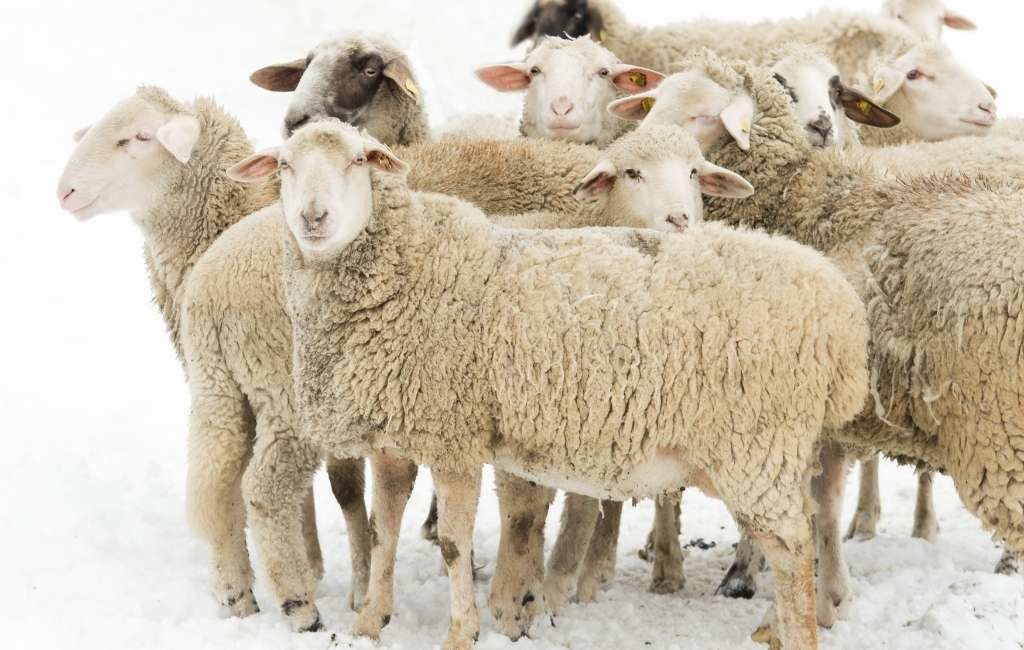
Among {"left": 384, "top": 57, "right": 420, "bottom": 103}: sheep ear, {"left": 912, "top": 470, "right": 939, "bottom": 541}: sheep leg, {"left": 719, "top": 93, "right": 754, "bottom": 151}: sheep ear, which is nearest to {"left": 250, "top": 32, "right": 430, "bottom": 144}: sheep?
{"left": 384, "top": 57, "right": 420, "bottom": 103}: sheep ear

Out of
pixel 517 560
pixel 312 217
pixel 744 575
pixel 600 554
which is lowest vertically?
pixel 744 575

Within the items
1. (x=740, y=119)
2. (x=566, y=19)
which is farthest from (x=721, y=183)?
(x=566, y=19)

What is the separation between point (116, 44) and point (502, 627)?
32.5ft

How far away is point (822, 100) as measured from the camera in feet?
18.8

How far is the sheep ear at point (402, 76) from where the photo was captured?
20.5ft

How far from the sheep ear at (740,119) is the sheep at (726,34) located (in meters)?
1.76

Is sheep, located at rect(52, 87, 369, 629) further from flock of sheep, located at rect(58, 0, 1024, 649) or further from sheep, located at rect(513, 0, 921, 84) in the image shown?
sheep, located at rect(513, 0, 921, 84)

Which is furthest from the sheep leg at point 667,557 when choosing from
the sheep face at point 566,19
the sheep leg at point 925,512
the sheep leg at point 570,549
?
the sheep face at point 566,19

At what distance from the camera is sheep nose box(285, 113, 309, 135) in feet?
19.5

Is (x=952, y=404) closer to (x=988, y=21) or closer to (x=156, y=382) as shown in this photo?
(x=156, y=382)

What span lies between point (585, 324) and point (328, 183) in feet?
3.05

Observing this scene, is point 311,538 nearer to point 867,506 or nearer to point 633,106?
point 633,106

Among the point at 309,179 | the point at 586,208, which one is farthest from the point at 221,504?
the point at 586,208

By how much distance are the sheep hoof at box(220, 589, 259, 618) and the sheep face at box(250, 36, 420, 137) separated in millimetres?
2145
